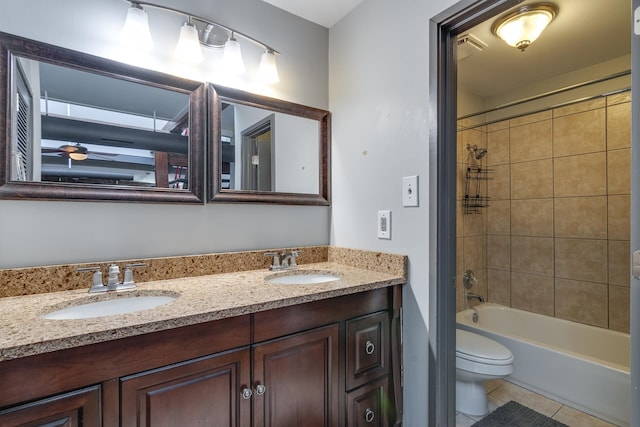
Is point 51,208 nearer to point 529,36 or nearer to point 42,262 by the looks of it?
point 42,262

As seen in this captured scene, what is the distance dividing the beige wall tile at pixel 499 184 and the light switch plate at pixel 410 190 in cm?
177

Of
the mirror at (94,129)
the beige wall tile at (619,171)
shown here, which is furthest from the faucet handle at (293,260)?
the beige wall tile at (619,171)

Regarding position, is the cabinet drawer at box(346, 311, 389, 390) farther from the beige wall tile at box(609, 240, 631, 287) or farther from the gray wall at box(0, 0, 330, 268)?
the beige wall tile at box(609, 240, 631, 287)

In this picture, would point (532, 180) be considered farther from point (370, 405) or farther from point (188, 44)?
point (188, 44)

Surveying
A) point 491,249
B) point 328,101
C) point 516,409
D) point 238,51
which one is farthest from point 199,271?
point 491,249

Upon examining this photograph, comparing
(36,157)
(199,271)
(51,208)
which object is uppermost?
(36,157)

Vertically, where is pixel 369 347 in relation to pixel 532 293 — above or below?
above

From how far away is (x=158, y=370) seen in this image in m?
0.85

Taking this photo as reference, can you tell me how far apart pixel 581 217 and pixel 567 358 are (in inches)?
41.7

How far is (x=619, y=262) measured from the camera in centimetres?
217

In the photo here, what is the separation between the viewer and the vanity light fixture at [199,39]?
1291mm

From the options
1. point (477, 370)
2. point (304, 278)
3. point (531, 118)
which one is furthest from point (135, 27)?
point (531, 118)

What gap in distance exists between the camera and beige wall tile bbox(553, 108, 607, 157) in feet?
7.38

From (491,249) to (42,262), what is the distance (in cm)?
309
